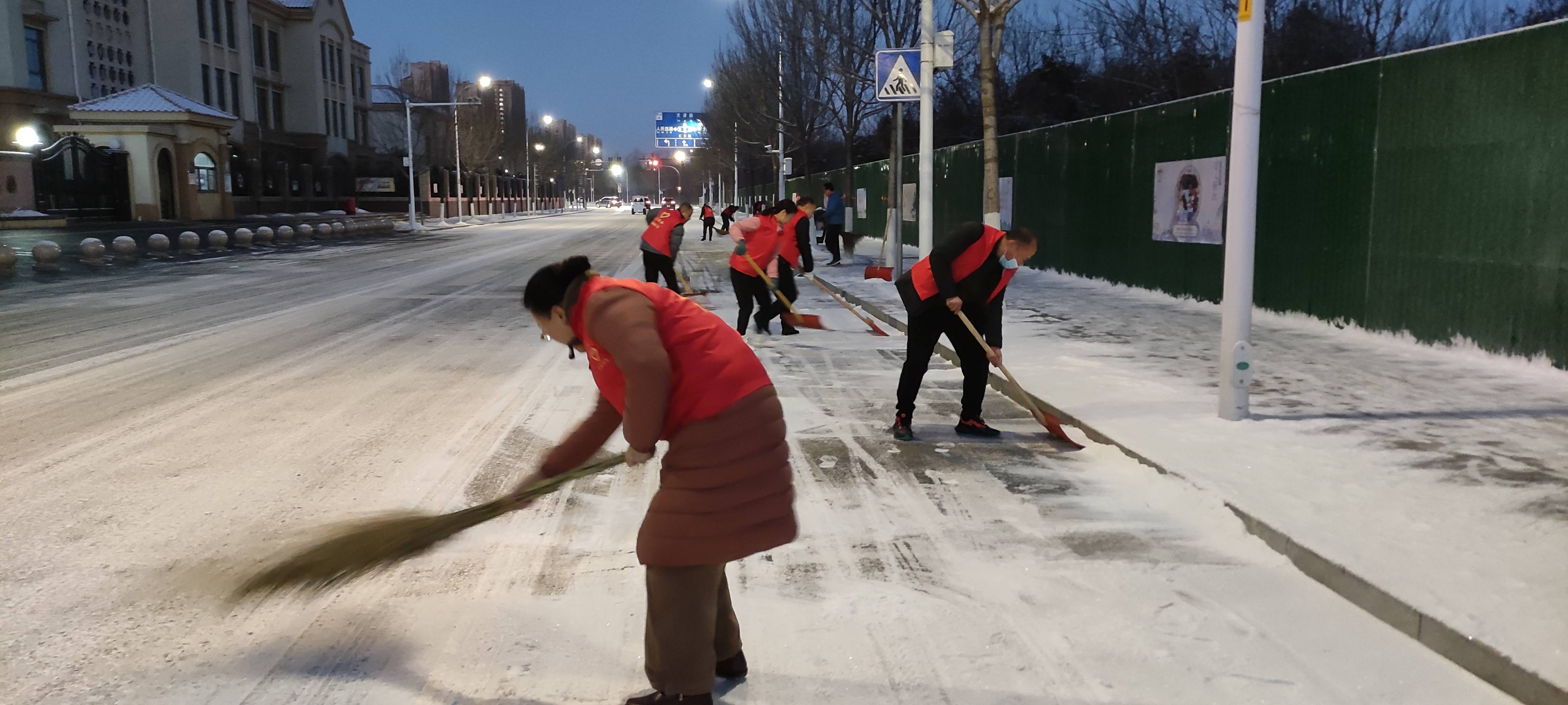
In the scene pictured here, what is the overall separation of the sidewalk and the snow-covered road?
0.21 meters

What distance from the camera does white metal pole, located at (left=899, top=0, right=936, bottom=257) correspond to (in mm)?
14359

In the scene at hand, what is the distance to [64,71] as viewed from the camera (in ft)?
132

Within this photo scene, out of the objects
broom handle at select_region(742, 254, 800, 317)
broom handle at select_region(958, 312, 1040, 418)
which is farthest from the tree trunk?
broom handle at select_region(958, 312, 1040, 418)

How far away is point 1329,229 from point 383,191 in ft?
202

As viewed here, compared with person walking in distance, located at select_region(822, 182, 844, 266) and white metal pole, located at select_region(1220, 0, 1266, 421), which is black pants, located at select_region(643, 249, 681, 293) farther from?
person walking in distance, located at select_region(822, 182, 844, 266)

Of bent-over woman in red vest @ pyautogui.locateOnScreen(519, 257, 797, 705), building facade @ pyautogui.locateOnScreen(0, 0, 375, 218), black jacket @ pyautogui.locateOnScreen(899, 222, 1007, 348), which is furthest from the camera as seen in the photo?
building facade @ pyautogui.locateOnScreen(0, 0, 375, 218)

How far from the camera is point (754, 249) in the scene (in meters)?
11.5

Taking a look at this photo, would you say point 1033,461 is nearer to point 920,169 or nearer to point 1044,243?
point 920,169

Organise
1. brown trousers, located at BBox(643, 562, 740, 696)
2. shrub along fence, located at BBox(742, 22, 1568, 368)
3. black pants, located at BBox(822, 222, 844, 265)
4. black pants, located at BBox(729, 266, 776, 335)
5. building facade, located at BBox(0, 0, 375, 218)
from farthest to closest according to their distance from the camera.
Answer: building facade, located at BBox(0, 0, 375, 218), black pants, located at BBox(822, 222, 844, 265), black pants, located at BBox(729, 266, 776, 335), shrub along fence, located at BBox(742, 22, 1568, 368), brown trousers, located at BBox(643, 562, 740, 696)

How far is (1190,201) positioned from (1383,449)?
27.3ft

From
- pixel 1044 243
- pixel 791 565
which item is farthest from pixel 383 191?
pixel 791 565

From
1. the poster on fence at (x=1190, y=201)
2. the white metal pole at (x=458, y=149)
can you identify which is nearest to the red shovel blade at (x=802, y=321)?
the poster on fence at (x=1190, y=201)

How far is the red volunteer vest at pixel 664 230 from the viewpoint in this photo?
1340 cm

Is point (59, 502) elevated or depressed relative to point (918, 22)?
depressed
